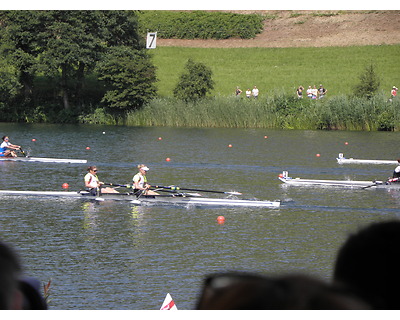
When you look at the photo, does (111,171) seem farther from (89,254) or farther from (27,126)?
(27,126)

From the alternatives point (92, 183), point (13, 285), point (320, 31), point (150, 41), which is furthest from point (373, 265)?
point (320, 31)

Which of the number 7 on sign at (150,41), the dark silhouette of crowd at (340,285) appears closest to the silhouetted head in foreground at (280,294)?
the dark silhouette of crowd at (340,285)

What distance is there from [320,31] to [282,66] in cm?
907

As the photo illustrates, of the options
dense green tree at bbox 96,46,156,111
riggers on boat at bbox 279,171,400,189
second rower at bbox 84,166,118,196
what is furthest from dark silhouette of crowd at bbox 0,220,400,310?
dense green tree at bbox 96,46,156,111

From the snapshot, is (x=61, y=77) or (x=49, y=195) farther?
(x=61, y=77)

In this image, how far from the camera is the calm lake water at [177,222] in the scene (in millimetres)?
12984

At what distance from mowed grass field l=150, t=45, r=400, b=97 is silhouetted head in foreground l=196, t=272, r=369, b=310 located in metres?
61.3

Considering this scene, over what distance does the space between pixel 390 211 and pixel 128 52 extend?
40.7 m

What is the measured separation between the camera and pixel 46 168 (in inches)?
1195

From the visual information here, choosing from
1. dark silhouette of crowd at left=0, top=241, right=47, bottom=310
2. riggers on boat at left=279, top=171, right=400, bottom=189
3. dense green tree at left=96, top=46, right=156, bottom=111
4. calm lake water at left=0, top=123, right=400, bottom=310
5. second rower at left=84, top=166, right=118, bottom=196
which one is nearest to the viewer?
dark silhouette of crowd at left=0, top=241, right=47, bottom=310

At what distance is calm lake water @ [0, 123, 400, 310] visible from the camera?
12984mm

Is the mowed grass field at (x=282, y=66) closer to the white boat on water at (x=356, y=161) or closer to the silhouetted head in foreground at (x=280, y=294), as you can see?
the white boat on water at (x=356, y=161)

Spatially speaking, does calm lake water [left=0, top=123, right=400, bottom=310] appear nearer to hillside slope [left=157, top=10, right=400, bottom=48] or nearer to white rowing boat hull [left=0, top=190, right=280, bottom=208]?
white rowing boat hull [left=0, top=190, right=280, bottom=208]
